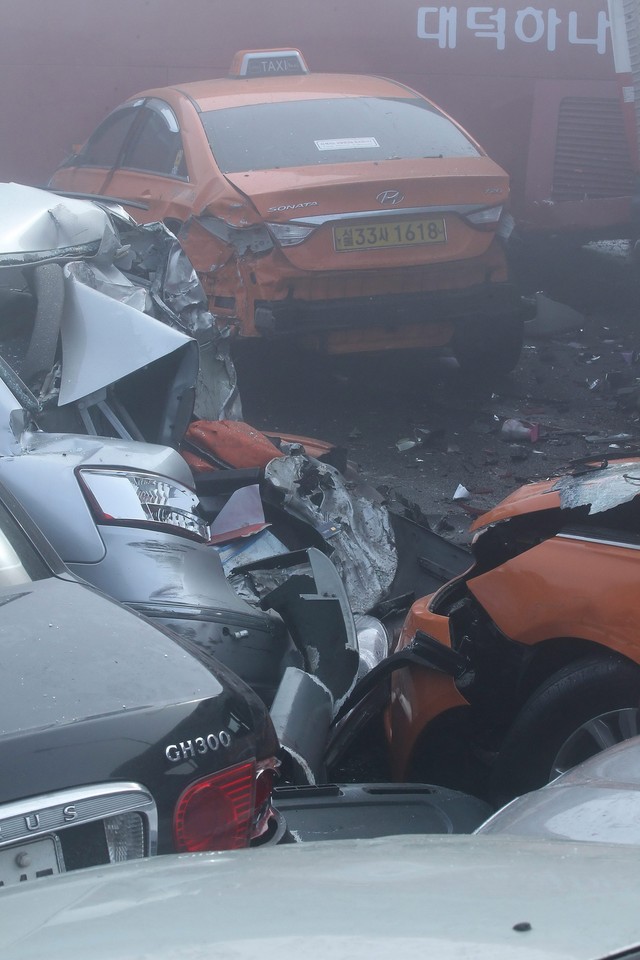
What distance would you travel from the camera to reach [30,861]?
1.66m

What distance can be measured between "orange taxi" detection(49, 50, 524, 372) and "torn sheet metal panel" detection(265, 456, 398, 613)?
138 cm

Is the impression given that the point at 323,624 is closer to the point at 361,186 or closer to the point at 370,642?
the point at 370,642

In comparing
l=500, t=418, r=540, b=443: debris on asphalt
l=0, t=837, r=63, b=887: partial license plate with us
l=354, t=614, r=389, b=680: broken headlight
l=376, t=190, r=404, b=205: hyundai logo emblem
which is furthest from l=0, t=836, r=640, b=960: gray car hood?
l=500, t=418, r=540, b=443: debris on asphalt

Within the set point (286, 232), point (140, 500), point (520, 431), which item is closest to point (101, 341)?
point (140, 500)

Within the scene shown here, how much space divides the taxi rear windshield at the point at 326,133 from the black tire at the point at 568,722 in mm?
4029

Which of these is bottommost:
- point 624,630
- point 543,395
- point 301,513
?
point 543,395

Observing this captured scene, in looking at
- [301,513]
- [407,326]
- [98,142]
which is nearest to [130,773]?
[301,513]

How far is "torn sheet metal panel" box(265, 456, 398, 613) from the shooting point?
13.6ft

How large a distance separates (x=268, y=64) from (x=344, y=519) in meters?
4.64

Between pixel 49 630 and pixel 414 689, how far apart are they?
130cm

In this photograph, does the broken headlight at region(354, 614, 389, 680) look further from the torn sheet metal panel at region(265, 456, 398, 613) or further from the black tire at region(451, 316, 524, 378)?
the black tire at region(451, 316, 524, 378)

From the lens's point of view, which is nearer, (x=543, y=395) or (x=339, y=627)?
(x=339, y=627)

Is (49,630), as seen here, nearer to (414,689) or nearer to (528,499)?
(414,689)

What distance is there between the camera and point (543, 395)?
714 centimetres
